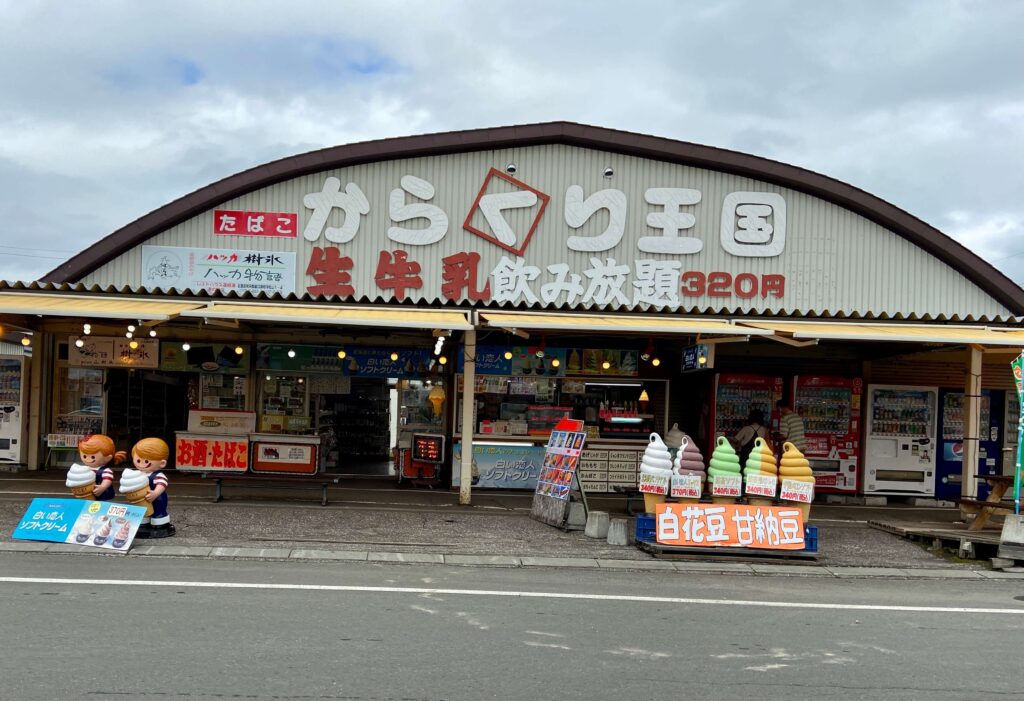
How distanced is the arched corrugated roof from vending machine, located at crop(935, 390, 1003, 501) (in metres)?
2.10

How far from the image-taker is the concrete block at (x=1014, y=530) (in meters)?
11.4

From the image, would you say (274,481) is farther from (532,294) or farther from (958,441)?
(958,441)

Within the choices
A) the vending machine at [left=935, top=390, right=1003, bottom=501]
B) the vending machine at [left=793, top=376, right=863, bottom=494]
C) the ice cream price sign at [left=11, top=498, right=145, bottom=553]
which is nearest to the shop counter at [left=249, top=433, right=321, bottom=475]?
the ice cream price sign at [left=11, top=498, right=145, bottom=553]

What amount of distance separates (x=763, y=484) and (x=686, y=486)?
37.8 inches

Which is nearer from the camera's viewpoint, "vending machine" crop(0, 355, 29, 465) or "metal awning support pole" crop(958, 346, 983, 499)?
"metal awning support pole" crop(958, 346, 983, 499)

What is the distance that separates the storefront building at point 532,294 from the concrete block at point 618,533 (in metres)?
5.21

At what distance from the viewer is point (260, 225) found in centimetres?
1783

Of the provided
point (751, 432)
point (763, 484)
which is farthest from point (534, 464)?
point (763, 484)

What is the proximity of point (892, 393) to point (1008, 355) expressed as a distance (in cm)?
236

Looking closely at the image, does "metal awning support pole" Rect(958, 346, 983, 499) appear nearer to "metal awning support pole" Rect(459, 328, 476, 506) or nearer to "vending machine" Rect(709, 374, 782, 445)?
"vending machine" Rect(709, 374, 782, 445)

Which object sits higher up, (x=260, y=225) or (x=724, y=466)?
(x=260, y=225)

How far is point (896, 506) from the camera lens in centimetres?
1764

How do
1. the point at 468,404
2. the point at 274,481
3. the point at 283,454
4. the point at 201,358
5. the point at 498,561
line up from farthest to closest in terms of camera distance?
1. the point at 201,358
2. the point at 283,454
3. the point at 274,481
4. the point at 468,404
5. the point at 498,561

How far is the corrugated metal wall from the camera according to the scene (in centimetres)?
1784
